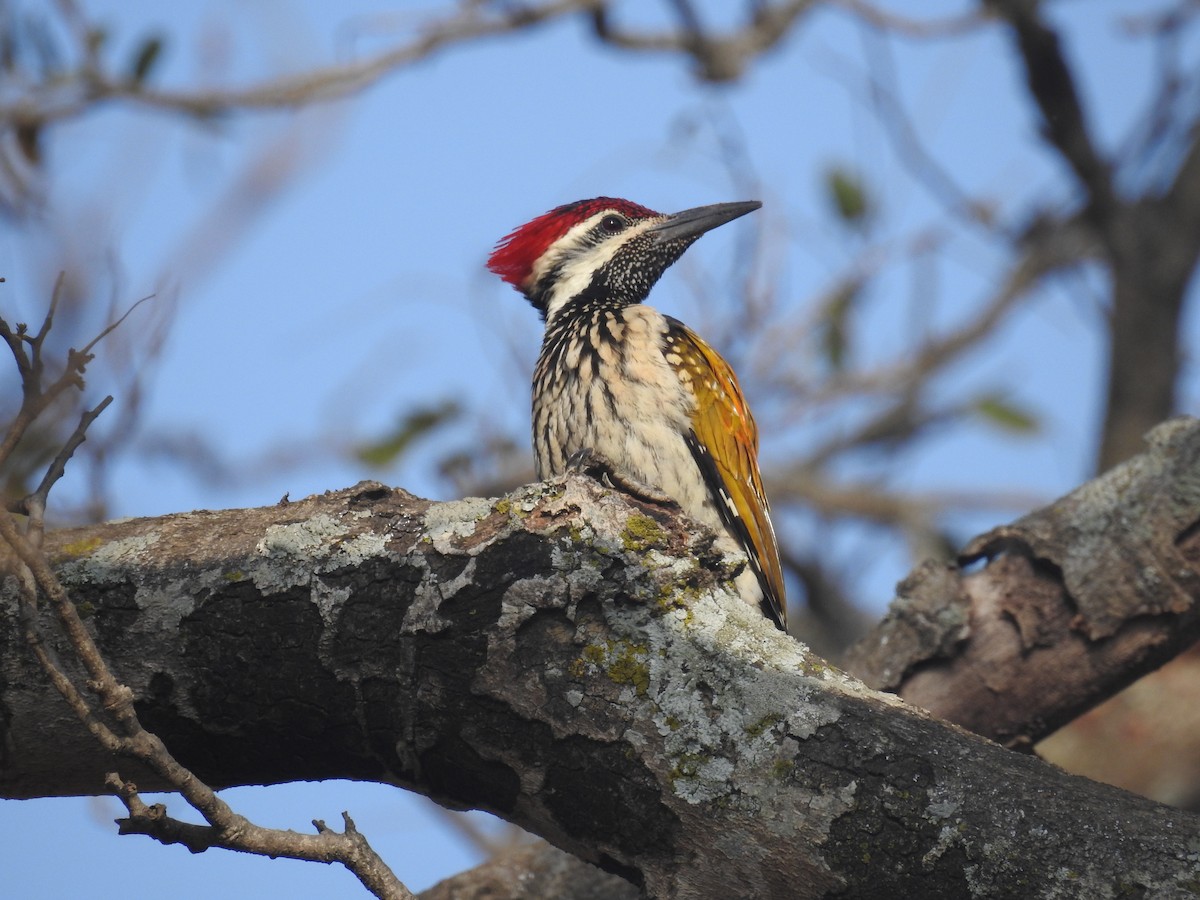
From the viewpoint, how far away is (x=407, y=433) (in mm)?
6199

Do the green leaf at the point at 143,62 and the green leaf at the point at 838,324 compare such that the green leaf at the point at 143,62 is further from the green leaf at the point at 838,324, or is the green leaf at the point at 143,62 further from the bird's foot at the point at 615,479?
the green leaf at the point at 838,324

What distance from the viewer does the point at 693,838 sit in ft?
6.57

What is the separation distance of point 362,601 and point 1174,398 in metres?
4.23

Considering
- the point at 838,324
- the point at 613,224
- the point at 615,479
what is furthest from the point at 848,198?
the point at 615,479

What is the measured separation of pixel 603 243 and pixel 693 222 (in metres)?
0.37

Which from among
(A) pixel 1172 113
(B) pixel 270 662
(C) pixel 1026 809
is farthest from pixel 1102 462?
(B) pixel 270 662

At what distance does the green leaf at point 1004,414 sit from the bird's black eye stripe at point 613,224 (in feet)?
10.3

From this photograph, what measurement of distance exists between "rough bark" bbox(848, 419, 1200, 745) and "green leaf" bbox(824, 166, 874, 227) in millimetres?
3813

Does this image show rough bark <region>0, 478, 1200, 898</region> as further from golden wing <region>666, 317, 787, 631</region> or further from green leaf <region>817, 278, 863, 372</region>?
green leaf <region>817, 278, 863, 372</region>

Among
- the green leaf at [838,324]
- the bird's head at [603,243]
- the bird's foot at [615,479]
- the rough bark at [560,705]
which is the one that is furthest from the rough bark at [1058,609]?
the green leaf at [838,324]

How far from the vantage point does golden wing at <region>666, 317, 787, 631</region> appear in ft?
13.3

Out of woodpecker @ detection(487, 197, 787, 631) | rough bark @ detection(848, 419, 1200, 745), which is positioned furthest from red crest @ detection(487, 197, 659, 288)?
rough bark @ detection(848, 419, 1200, 745)

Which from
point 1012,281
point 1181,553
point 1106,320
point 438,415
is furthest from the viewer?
point 1012,281

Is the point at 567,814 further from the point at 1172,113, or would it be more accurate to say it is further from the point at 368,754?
the point at 1172,113
